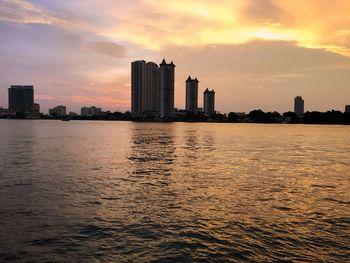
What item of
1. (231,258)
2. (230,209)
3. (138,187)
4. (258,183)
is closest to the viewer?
(231,258)

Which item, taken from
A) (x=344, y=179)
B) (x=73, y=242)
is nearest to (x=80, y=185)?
(x=73, y=242)

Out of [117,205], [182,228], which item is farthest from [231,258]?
[117,205]

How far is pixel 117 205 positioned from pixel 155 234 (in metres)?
6.25

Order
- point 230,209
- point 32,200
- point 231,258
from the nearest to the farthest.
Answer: point 231,258, point 230,209, point 32,200

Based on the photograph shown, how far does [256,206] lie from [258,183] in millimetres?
8738

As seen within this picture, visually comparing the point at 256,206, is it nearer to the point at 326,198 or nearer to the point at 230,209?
the point at 230,209

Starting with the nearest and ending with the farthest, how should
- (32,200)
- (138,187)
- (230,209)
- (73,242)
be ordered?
(73,242)
(230,209)
(32,200)
(138,187)

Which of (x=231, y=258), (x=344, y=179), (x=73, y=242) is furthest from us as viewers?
(x=344, y=179)

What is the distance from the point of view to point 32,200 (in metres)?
24.1

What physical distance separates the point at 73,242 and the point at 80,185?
1403 centimetres

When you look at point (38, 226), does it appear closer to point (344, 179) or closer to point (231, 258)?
point (231, 258)

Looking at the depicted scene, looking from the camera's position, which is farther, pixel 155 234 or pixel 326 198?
pixel 326 198

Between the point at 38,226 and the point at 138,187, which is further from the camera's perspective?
the point at 138,187

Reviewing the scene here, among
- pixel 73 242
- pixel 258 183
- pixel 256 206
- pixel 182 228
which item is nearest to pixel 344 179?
pixel 258 183
